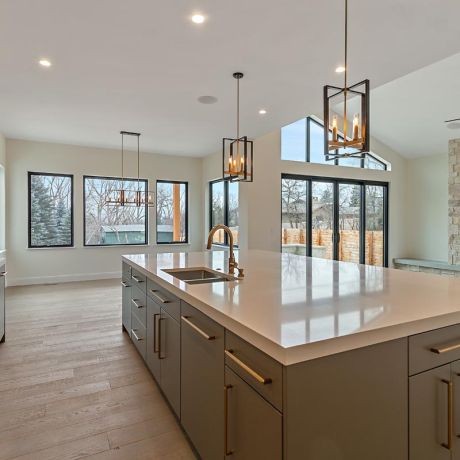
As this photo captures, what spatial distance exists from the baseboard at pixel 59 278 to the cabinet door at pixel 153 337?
5.03 m

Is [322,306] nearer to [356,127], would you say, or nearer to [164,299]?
[164,299]

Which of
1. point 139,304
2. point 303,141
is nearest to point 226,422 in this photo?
point 139,304

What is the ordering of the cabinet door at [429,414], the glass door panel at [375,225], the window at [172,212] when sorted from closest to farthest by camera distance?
the cabinet door at [429,414], the window at [172,212], the glass door panel at [375,225]

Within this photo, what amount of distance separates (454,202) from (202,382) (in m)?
7.44

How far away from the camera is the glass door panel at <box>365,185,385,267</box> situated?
8.02 metres

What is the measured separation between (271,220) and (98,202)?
12.4 feet

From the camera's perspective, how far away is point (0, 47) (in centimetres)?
302

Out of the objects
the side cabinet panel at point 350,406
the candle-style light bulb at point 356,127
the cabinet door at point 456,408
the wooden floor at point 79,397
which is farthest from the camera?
the candle-style light bulb at point 356,127

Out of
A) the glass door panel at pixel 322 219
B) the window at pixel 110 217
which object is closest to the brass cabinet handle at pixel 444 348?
the glass door panel at pixel 322 219

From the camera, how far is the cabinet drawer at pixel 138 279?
2.71 metres

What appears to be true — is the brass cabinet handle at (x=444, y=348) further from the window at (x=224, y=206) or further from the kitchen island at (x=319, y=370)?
the window at (x=224, y=206)

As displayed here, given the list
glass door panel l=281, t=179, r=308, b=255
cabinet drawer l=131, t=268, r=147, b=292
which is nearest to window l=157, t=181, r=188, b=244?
glass door panel l=281, t=179, r=308, b=255

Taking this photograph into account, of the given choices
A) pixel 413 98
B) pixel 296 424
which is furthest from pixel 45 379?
pixel 413 98

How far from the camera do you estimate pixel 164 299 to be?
7.00ft
